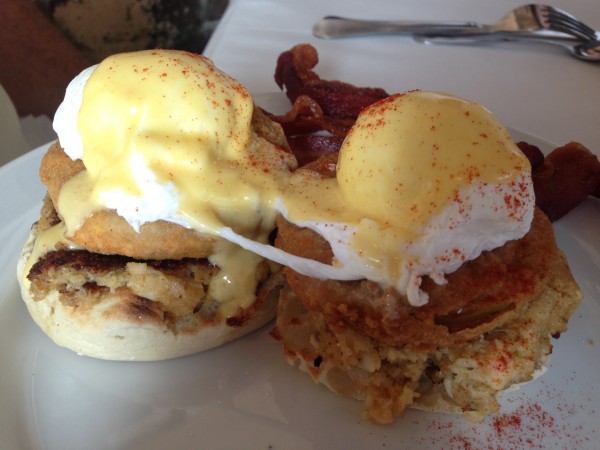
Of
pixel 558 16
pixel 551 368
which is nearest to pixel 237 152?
pixel 551 368

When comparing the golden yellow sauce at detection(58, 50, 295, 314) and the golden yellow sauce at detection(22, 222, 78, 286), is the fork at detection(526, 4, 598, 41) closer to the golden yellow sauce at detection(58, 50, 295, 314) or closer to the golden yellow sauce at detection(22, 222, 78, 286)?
the golden yellow sauce at detection(58, 50, 295, 314)

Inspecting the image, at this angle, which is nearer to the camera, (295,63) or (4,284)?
(4,284)

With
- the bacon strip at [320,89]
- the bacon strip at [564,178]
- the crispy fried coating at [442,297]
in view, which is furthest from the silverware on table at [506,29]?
the crispy fried coating at [442,297]

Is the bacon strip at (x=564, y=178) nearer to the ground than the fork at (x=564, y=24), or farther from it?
nearer to the ground

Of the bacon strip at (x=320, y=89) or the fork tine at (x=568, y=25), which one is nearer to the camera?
the bacon strip at (x=320, y=89)

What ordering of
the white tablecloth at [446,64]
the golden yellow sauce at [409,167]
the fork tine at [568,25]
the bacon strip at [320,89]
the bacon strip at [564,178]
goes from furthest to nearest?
the fork tine at [568,25] → the white tablecloth at [446,64] → the bacon strip at [320,89] → the bacon strip at [564,178] → the golden yellow sauce at [409,167]

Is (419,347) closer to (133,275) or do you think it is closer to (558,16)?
(133,275)

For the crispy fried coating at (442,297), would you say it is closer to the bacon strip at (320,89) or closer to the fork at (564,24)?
the bacon strip at (320,89)

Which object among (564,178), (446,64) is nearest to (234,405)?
(564,178)
